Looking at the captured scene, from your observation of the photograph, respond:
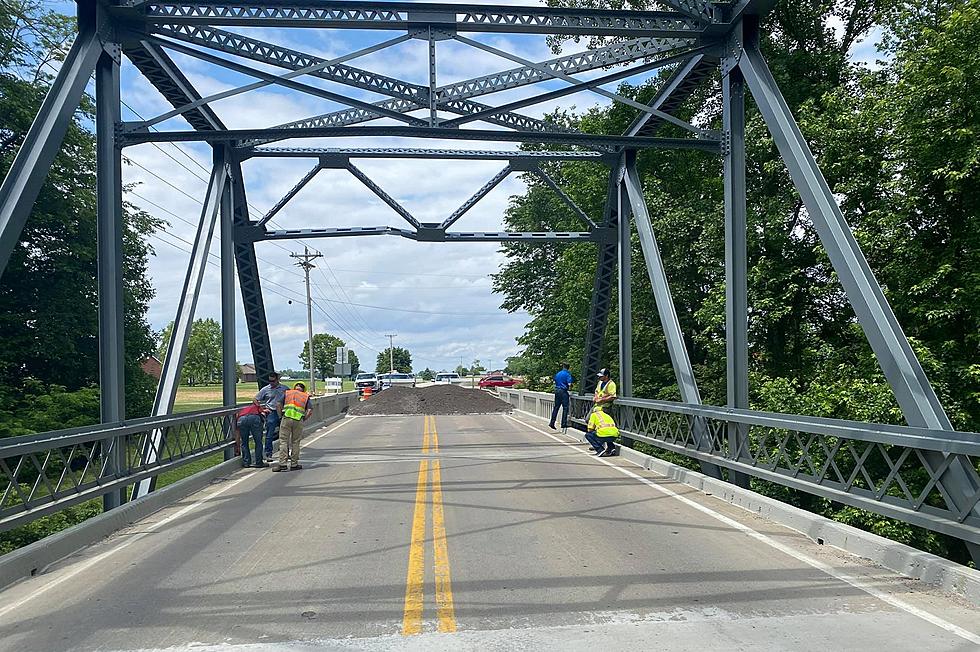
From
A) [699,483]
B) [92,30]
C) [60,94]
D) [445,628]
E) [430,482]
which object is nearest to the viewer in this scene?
[445,628]

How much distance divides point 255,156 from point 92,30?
653 cm

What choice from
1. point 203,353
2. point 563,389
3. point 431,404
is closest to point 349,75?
point 563,389

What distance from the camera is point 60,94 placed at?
10391 millimetres

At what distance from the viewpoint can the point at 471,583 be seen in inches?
261

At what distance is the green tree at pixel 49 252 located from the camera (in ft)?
78.2

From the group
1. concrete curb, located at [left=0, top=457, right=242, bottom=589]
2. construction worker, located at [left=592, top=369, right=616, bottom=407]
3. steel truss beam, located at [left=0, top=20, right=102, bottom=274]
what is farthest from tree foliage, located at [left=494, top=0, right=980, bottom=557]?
steel truss beam, located at [left=0, top=20, right=102, bottom=274]

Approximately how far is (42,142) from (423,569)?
7419 millimetres

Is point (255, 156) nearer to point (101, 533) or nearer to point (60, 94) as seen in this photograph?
point (60, 94)

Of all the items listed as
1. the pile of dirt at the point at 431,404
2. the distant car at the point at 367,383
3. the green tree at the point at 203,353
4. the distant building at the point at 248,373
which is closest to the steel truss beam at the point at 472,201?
the pile of dirt at the point at 431,404

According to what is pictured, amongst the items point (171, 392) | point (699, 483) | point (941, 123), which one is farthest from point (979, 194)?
point (171, 392)

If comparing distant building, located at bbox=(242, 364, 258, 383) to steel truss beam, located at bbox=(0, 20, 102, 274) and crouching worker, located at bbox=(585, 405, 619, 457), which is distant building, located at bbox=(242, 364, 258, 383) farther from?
steel truss beam, located at bbox=(0, 20, 102, 274)

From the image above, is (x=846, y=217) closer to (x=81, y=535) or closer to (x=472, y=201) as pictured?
(x=472, y=201)

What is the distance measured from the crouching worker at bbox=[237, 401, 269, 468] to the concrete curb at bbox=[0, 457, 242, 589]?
235cm

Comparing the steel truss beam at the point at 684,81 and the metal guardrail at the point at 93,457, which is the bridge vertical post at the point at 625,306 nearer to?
the steel truss beam at the point at 684,81
